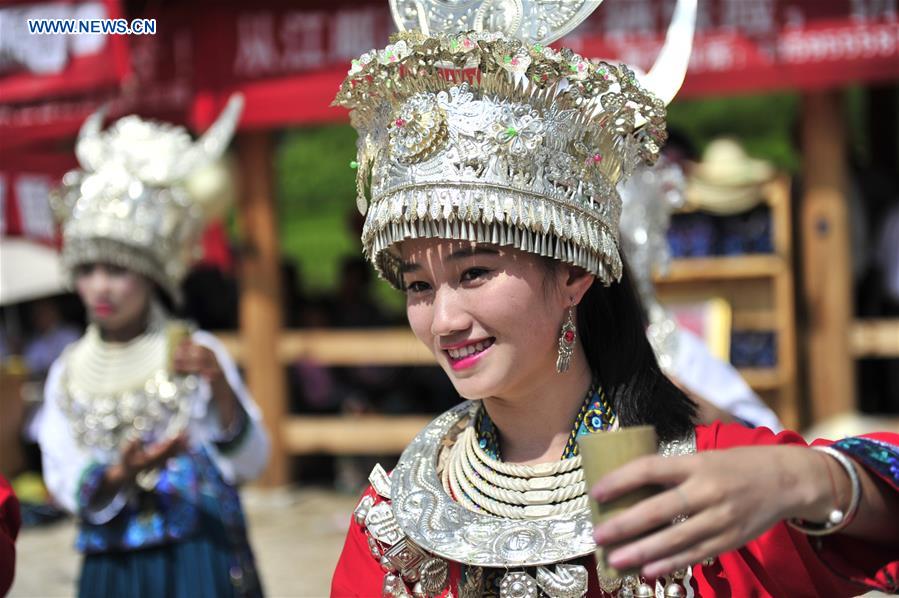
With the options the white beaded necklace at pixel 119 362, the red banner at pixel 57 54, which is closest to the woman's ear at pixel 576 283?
the white beaded necklace at pixel 119 362

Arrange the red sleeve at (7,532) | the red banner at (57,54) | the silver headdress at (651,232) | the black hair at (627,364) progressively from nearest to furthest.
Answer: the black hair at (627,364) → the red sleeve at (7,532) → the silver headdress at (651,232) → the red banner at (57,54)

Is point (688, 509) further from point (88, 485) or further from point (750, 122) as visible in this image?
point (750, 122)

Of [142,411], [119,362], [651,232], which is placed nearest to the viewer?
[142,411]

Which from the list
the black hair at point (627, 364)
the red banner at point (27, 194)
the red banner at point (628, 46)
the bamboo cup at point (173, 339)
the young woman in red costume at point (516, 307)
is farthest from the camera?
the red banner at point (27, 194)

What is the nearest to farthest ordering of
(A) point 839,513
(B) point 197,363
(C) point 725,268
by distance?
(A) point 839,513 → (B) point 197,363 → (C) point 725,268

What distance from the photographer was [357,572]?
2.03 metres

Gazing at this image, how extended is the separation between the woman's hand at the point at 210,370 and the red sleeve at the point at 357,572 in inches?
75.4

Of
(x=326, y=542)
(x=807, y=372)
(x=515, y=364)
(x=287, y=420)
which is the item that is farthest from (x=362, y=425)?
(x=515, y=364)

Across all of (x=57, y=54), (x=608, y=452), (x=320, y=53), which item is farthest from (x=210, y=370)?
(x=320, y=53)

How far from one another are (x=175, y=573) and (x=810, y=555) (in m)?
2.61

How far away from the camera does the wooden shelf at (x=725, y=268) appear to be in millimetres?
6844

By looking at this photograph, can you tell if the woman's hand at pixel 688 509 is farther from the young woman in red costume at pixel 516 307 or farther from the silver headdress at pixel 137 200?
the silver headdress at pixel 137 200

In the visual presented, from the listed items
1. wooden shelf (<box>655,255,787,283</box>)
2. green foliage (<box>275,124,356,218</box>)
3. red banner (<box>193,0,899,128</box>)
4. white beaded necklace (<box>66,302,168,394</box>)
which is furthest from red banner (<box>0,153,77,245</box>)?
wooden shelf (<box>655,255,787,283</box>)

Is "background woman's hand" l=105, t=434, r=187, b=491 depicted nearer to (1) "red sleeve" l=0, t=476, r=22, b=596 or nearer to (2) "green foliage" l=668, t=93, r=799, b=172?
(1) "red sleeve" l=0, t=476, r=22, b=596
